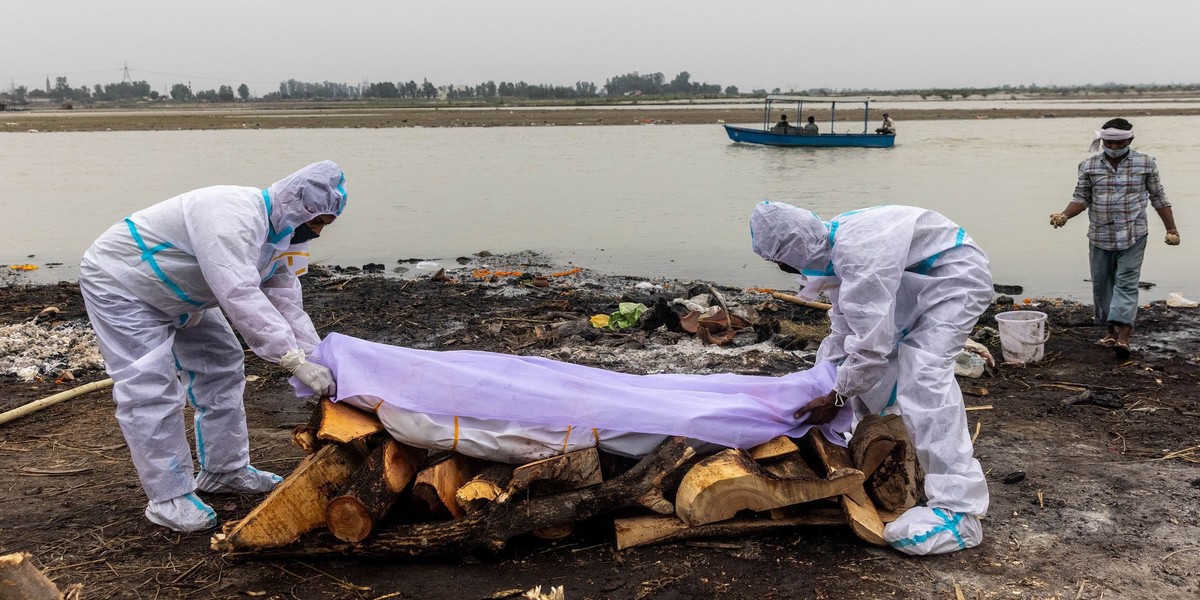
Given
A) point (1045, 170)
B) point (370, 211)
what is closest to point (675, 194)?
point (370, 211)

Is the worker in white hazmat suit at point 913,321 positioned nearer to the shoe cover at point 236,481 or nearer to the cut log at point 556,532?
the cut log at point 556,532

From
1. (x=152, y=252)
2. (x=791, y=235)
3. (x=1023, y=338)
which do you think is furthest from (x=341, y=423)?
(x=1023, y=338)

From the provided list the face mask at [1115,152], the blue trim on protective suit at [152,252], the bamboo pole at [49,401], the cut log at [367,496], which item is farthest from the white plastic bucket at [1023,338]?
the bamboo pole at [49,401]

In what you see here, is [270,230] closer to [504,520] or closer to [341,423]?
[341,423]

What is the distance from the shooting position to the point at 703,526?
3365mm

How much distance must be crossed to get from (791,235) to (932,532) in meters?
1.27

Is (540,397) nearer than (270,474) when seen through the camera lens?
Yes

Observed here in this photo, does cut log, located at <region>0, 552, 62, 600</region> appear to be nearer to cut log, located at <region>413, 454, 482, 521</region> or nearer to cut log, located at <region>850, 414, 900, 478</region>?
cut log, located at <region>413, 454, 482, 521</region>

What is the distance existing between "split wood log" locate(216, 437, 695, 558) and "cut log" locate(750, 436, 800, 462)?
0.28m

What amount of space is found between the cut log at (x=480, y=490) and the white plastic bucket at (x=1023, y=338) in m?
4.31

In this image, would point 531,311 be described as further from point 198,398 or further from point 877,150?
point 877,150

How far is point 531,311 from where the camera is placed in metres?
7.95

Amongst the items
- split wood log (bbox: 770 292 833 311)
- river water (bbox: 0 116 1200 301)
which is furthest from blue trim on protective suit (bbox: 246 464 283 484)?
river water (bbox: 0 116 1200 301)

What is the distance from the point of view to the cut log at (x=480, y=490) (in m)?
3.25
